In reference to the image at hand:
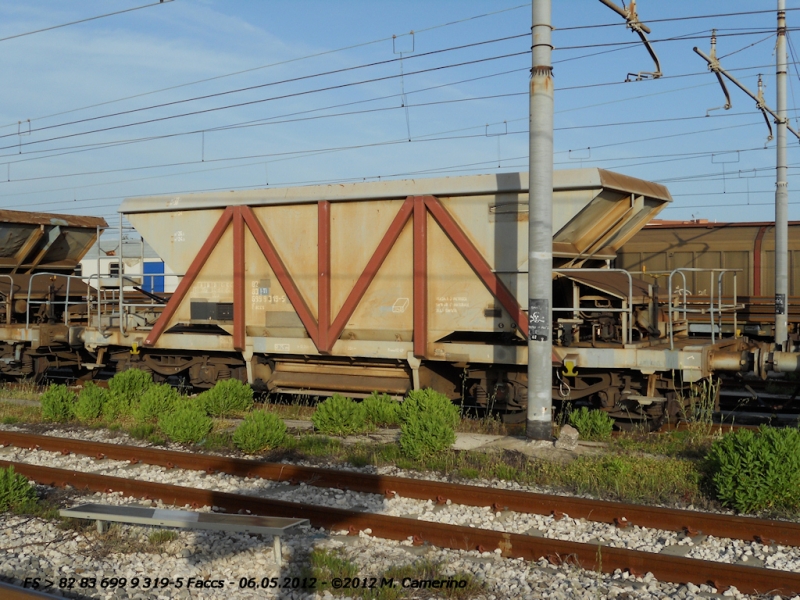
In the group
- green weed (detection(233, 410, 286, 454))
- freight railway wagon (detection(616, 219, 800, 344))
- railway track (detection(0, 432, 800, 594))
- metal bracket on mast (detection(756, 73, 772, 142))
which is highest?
metal bracket on mast (detection(756, 73, 772, 142))

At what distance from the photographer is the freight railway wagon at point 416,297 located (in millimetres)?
10445

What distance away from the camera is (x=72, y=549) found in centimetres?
630

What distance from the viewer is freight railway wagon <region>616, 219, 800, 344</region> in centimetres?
1861

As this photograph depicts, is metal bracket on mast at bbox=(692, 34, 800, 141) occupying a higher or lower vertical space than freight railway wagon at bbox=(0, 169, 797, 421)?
higher

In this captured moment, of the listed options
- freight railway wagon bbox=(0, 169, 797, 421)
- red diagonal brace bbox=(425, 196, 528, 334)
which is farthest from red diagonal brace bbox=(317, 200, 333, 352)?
red diagonal brace bbox=(425, 196, 528, 334)

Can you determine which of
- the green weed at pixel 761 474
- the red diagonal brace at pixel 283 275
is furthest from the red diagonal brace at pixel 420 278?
the green weed at pixel 761 474

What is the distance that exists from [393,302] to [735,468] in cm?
564

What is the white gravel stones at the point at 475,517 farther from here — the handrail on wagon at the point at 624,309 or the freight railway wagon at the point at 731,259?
the freight railway wagon at the point at 731,259

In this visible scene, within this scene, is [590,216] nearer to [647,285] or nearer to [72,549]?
[647,285]

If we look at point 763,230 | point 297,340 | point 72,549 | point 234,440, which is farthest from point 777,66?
point 72,549

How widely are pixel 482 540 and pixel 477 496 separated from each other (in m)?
1.15

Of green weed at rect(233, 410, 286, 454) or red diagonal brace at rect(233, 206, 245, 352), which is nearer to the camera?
green weed at rect(233, 410, 286, 454)

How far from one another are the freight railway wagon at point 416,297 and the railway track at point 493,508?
346 cm

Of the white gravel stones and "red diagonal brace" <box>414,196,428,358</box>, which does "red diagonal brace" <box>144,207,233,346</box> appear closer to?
"red diagonal brace" <box>414,196,428,358</box>
